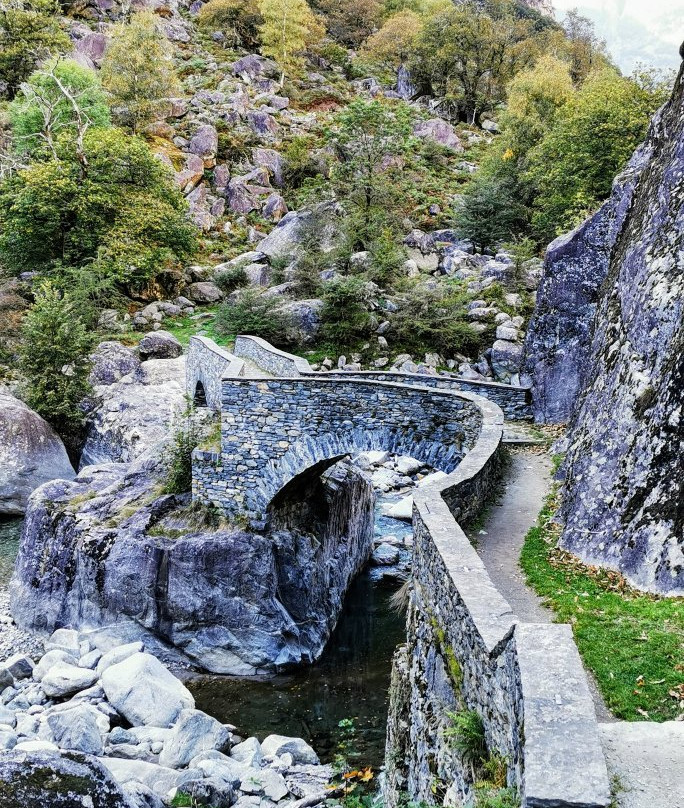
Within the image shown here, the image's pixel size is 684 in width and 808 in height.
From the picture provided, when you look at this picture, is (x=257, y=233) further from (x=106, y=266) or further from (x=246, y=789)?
(x=246, y=789)

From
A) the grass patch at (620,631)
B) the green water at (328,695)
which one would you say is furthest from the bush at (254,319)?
the grass patch at (620,631)

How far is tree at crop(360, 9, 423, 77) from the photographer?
214 ft

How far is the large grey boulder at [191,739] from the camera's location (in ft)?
34.0

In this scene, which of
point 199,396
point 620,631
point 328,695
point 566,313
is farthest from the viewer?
point 199,396

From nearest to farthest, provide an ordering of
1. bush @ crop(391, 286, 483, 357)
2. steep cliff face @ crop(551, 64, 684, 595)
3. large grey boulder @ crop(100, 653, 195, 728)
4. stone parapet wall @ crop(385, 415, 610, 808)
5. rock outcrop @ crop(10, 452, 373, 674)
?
stone parapet wall @ crop(385, 415, 610, 808)
steep cliff face @ crop(551, 64, 684, 595)
large grey boulder @ crop(100, 653, 195, 728)
rock outcrop @ crop(10, 452, 373, 674)
bush @ crop(391, 286, 483, 357)

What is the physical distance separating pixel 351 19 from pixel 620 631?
82.7 m

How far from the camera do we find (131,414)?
24406 millimetres

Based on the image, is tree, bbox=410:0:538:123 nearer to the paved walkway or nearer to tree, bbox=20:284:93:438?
tree, bbox=20:284:93:438

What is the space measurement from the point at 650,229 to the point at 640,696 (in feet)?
24.2

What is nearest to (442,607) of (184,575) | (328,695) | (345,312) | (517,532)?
(517,532)

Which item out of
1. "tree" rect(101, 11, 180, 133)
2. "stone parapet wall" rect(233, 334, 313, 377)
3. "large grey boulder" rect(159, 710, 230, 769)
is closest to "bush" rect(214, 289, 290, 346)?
"stone parapet wall" rect(233, 334, 313, 377)

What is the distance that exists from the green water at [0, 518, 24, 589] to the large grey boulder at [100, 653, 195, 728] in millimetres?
7042

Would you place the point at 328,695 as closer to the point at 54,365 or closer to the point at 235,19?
the point at 54,365

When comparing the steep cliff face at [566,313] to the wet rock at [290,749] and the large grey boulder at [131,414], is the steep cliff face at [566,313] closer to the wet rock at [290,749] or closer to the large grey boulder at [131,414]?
the wet rock at [290,749]
